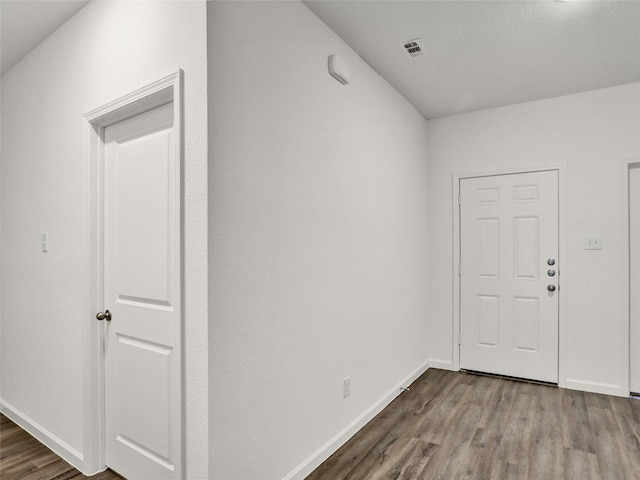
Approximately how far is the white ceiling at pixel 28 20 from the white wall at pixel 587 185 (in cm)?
350

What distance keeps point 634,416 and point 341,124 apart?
2.99 meters

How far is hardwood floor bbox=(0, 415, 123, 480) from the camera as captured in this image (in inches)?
85.8

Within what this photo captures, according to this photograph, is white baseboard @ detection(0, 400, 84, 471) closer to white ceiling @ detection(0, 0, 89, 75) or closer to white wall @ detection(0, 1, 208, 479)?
white wall @ detection(0, 1, 208, 479)

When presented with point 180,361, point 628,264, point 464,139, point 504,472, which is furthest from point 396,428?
point 464,139

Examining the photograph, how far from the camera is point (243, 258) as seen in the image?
178cm

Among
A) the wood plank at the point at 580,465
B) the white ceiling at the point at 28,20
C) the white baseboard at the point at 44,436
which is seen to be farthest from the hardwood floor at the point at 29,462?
the white ceiling at the point at 28,20

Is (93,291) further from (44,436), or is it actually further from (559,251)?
(559,251)

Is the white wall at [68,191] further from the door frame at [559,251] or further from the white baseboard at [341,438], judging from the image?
the door frame at [559,251]

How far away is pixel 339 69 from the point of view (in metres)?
2.50

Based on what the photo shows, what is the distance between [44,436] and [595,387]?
164 inches

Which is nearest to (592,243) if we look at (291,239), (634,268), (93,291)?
(634,268)

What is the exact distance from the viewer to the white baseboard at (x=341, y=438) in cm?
217

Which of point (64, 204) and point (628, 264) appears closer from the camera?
point (64, 204)

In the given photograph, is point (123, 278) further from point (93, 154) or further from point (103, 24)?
point (103, 24)
